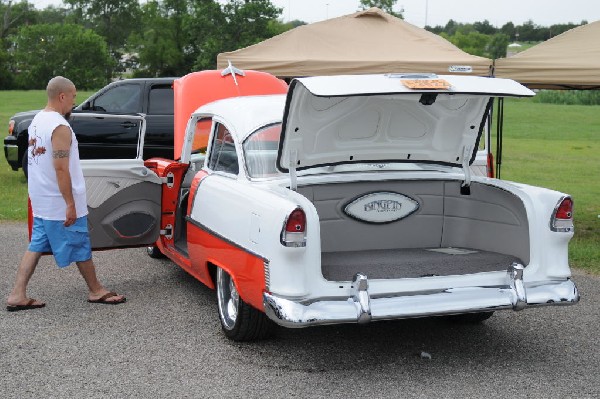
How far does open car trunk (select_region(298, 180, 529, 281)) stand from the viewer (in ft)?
18.5

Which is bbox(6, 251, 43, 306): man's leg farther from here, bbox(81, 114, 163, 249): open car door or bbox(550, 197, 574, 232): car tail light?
bbox(550, 197, 574, 232): car tail light

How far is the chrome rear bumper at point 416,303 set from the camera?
4.92m

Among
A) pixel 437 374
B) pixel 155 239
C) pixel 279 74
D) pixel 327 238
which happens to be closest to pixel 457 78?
pixel 327 238

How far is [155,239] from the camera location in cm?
719

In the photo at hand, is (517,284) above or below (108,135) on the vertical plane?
below

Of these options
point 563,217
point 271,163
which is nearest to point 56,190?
point 271,163

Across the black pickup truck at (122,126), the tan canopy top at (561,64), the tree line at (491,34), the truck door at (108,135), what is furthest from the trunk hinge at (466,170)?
the tree line at (491,34)

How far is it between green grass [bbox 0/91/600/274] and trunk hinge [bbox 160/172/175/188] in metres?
4.20

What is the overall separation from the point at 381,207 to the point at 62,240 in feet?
8.08

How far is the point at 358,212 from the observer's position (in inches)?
237

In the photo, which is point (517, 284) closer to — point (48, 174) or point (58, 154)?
point (58, 154)

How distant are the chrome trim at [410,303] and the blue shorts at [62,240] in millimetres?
2171

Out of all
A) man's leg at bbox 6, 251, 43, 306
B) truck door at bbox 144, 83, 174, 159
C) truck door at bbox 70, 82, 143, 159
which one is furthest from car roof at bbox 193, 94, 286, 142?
truck door at bbox 70, 82, 143, 159

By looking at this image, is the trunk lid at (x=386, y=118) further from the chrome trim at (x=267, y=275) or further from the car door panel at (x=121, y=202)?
the car door panel at (x=121, y=202)
